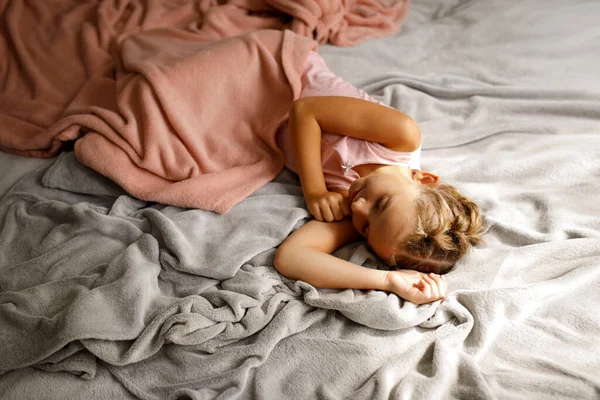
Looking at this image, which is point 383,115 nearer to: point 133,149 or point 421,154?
point 421,154

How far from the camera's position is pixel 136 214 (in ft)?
3.81

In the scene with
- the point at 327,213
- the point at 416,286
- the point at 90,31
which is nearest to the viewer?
the point at 416,286

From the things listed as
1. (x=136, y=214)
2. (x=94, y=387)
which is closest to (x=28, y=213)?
(x=136, y=214)

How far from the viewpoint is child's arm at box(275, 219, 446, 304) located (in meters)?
0.98

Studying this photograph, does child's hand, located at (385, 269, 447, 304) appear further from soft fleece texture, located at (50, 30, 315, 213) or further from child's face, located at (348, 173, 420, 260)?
soft fleece texture, located at (50, 30, 315, 213)

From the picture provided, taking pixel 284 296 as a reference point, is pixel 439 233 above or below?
above

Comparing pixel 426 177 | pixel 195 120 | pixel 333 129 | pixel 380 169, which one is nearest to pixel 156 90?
pixel 195 120

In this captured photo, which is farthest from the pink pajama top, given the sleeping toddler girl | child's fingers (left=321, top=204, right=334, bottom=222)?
child's fingers (left=321, top=204, right=334, bottom=222)

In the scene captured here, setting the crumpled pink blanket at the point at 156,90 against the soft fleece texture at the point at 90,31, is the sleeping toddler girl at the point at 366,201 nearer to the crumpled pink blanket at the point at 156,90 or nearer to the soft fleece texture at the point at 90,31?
the crumpled pink blanket at the point at 156,90

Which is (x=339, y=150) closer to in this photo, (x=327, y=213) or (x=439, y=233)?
(x=327, y=213)

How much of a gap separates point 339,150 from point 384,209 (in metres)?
0.23

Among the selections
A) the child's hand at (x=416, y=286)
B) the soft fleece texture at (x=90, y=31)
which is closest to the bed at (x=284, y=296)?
the child's hand at (x=416, y=286)

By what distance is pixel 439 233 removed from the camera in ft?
3.26

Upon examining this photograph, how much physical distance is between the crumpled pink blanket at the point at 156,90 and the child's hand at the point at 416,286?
388mm
